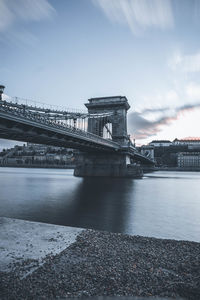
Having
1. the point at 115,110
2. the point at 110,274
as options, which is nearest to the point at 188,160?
the point at 115,110

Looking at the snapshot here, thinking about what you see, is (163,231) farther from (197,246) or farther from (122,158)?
(122,158)

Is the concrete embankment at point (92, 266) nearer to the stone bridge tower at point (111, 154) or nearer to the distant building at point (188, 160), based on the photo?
the stone bridge tower at point (111, 154)

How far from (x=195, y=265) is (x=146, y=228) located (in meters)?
5.63

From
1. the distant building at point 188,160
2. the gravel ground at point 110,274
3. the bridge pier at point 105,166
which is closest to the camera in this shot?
the gravel ground at point 110,274

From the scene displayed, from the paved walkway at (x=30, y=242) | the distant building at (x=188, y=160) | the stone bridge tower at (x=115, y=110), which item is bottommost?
the paved walkway at (x=30, y=242)

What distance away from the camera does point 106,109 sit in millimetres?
53844

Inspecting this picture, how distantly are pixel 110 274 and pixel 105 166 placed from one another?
1823 inches

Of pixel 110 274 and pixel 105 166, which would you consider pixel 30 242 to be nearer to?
pixel 110 274

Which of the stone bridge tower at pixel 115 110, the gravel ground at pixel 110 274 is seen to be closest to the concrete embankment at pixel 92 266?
the gravel ground at pixel 110 274

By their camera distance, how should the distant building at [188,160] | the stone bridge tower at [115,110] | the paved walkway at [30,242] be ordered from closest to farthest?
the paved walkway at [30,242], the stone bridge tower at [115,110], the distant building at [188,160]

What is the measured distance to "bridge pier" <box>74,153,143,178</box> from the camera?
161 ft

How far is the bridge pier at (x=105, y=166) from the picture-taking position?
4922cm

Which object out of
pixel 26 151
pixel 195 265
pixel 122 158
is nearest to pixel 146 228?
pixel 195 265

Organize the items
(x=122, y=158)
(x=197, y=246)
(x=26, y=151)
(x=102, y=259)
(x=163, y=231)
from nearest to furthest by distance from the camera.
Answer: (x=102, y=259) → (x=197, y=246) → (x=163, y=231) → (x=122, y=158) → (x=26, y=151)
